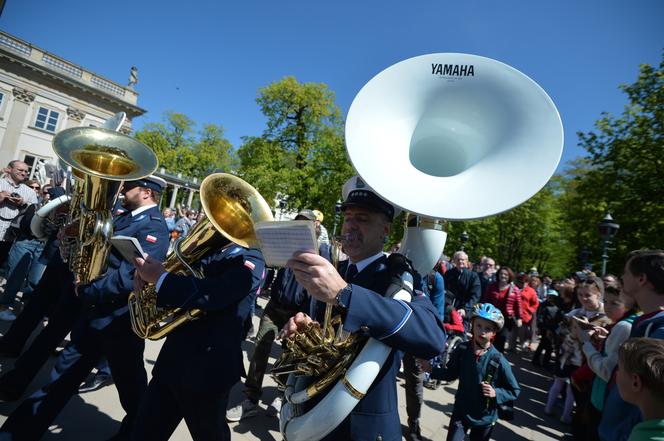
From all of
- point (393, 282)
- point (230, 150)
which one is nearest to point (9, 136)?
point (230, 150)

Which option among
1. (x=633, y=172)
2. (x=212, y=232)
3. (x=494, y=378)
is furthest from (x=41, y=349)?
(x=633, y=172)

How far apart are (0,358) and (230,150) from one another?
134 ft

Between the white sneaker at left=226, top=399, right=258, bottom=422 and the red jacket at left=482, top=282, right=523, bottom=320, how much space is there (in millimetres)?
5210

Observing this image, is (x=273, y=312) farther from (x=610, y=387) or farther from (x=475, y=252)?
(x=475, y=252)

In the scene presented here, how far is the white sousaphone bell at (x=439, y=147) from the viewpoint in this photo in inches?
57.7

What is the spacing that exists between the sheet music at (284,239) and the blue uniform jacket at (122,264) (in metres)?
1.40

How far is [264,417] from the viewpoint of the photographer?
3.88 metres

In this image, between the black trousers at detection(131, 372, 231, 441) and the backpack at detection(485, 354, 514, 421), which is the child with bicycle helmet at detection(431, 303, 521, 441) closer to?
the backpack at detection(485, 354, 514, 421)

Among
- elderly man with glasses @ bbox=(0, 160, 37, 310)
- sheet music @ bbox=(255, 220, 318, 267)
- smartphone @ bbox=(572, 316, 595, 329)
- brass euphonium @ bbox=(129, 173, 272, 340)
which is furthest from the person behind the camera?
elderly man with glasses @ bbox=(0, 160, 37, 310)

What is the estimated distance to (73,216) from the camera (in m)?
3.00

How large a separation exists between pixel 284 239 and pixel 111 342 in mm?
2167

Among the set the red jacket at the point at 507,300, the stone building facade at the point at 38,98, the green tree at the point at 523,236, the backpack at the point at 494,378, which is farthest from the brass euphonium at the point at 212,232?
the stone building facade at the point at 38,98

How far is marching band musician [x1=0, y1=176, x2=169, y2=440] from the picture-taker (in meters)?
2.52

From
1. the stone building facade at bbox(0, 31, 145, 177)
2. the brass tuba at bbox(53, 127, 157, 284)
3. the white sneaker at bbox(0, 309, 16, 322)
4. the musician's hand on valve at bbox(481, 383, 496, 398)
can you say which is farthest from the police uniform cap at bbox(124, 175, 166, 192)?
the stone building facade at bbox(0, 31, 145, 177)
